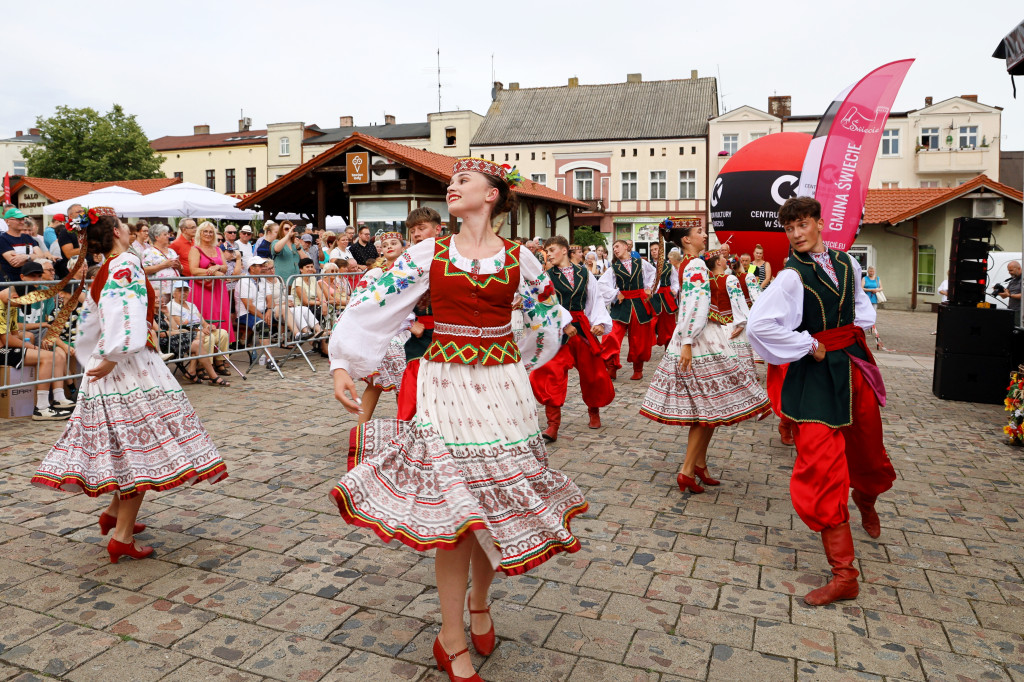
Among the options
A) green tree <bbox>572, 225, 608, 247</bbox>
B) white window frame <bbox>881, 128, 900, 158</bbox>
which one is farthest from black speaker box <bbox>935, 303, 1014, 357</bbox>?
white window frame <bbox>881, 128, 900, 158</bbox>

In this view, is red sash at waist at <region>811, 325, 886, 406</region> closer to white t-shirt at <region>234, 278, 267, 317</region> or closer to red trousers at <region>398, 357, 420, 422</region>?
red trousers at <region>398, 357, 420, 422</region>

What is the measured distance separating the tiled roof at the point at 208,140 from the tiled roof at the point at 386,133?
13.1 feet

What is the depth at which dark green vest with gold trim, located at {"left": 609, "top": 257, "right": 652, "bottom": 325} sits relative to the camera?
1120 centimetres

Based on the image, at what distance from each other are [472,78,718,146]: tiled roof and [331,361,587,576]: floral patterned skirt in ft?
141

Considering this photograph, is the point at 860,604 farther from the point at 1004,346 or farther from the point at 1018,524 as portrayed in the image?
the point at 1004,346

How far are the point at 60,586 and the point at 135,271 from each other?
157 centimetres

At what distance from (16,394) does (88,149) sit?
47.0 m

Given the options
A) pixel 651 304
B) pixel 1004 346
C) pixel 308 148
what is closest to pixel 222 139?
pixel 308 148

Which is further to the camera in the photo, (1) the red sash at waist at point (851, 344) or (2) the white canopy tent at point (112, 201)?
(2) the white canopy tent at point (112, 201)

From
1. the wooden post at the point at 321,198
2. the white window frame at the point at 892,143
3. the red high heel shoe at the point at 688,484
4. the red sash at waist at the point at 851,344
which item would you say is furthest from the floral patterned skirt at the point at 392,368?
the white window frame at the point at 892,143

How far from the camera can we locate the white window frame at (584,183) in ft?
149

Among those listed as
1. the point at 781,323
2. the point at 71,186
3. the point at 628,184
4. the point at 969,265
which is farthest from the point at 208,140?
the point at 781,323

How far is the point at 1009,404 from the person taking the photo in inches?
292

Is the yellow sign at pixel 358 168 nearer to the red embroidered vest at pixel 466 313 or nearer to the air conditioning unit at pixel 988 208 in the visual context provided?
the red embroidered vest at pixel 466 313
